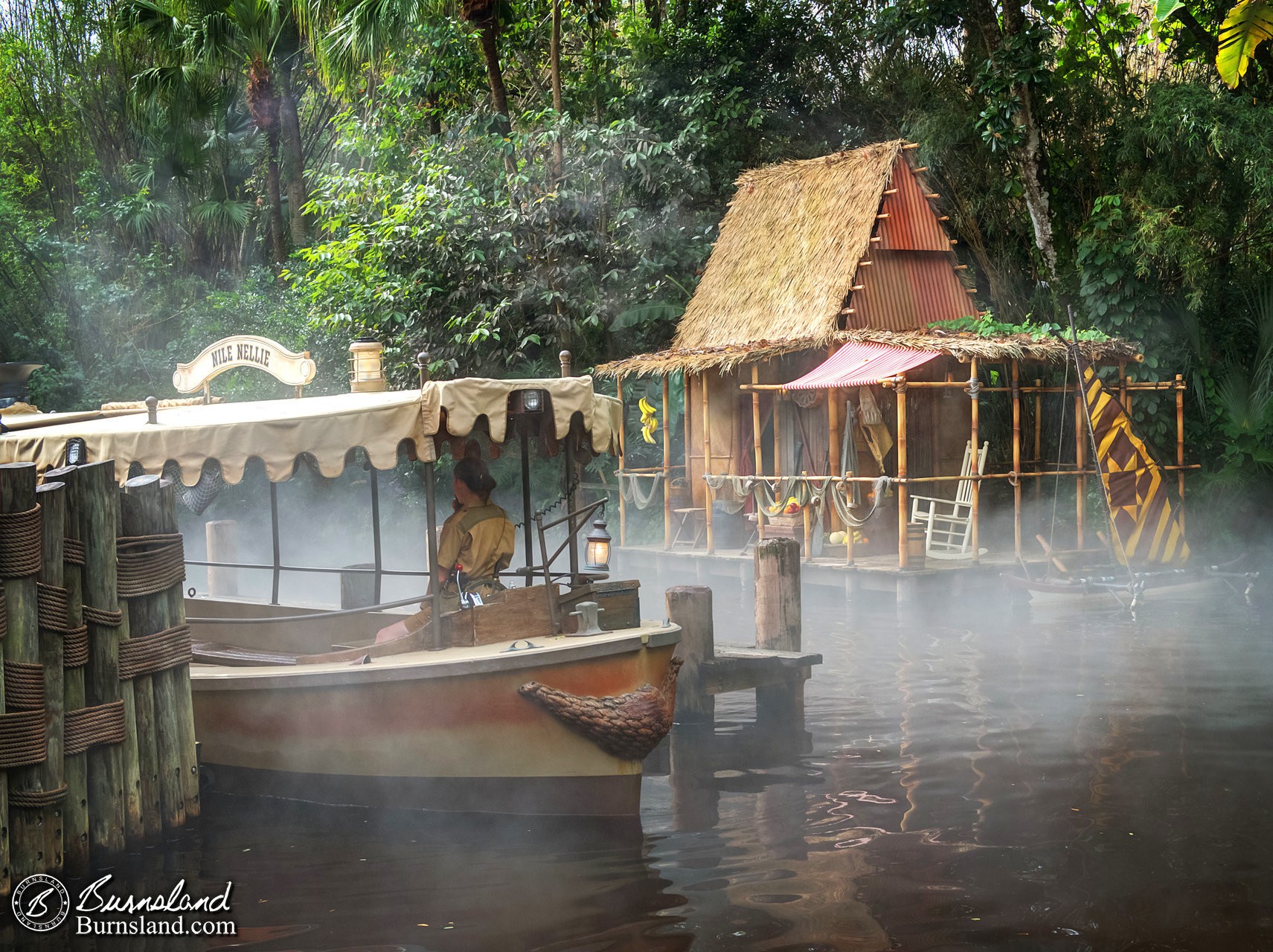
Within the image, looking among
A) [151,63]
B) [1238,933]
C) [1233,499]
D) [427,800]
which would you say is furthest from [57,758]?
[151,63]

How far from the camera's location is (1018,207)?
74.0ft

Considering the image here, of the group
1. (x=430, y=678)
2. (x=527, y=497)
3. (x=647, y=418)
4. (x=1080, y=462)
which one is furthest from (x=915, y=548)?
(x=430, y=678)

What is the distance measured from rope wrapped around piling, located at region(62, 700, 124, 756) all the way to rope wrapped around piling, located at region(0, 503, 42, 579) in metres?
0.79

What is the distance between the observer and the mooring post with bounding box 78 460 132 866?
21.2 feet

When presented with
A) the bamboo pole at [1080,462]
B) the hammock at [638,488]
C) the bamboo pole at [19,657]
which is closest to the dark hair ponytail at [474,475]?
the bamboo pole at [19,657]

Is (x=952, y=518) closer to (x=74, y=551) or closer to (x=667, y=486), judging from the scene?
(x=667, y=486)

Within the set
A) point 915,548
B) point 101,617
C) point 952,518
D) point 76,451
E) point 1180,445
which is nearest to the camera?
point 101,617

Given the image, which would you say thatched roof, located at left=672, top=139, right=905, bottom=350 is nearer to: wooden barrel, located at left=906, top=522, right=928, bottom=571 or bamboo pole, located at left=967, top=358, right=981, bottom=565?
bamboo pole, located at left=967, top=358, right=981, bottom=565

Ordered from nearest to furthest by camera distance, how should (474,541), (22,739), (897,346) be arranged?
(22,739) → (474,541) → (897,346)

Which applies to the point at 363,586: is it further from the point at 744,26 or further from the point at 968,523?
the point at 744,26

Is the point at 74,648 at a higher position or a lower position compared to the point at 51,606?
lower

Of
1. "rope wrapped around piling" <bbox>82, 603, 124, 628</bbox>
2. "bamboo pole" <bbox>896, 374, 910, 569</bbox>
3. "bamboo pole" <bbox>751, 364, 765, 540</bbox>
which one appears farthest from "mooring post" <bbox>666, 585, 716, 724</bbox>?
"bamboo pole" <bbox>751, 364, 765, 540</bbox>

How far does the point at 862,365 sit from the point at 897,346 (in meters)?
0.53

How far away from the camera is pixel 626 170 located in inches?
834
